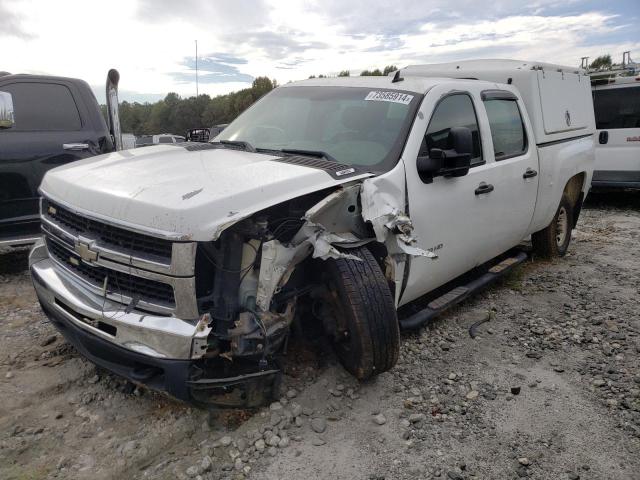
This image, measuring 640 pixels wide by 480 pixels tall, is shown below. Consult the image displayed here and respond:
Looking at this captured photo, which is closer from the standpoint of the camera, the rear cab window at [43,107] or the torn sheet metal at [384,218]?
the torn sheet metal at [384,218]

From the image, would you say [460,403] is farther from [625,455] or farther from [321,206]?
[321,206]

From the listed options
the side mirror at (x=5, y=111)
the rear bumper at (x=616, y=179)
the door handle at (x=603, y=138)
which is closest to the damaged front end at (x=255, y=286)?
the side mirror at (x=5, y=111)

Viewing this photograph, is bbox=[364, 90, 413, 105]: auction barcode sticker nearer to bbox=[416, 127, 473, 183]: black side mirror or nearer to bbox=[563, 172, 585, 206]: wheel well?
bbox=[416, 127, 473, 183]: black side mirror

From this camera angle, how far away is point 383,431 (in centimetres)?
275

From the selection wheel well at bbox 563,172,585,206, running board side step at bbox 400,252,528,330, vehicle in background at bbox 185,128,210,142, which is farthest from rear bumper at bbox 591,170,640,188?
vehicle in background at bbox 185,128,210,142

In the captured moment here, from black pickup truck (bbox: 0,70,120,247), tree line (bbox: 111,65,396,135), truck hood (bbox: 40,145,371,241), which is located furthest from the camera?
tree line (bbox: 111,65,396,135)

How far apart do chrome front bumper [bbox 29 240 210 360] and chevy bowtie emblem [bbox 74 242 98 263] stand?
20 cm

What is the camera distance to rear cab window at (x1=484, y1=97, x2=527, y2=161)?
425 centimetres

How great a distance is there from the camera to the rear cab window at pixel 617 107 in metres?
8.60

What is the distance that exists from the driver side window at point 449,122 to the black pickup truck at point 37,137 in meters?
2.93

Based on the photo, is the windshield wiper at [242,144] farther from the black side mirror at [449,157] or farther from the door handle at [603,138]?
the door handle at [603,138]

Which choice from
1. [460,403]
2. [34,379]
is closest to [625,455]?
[460,403]

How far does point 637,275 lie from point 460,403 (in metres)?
3.45

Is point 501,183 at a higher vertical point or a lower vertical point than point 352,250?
higher
